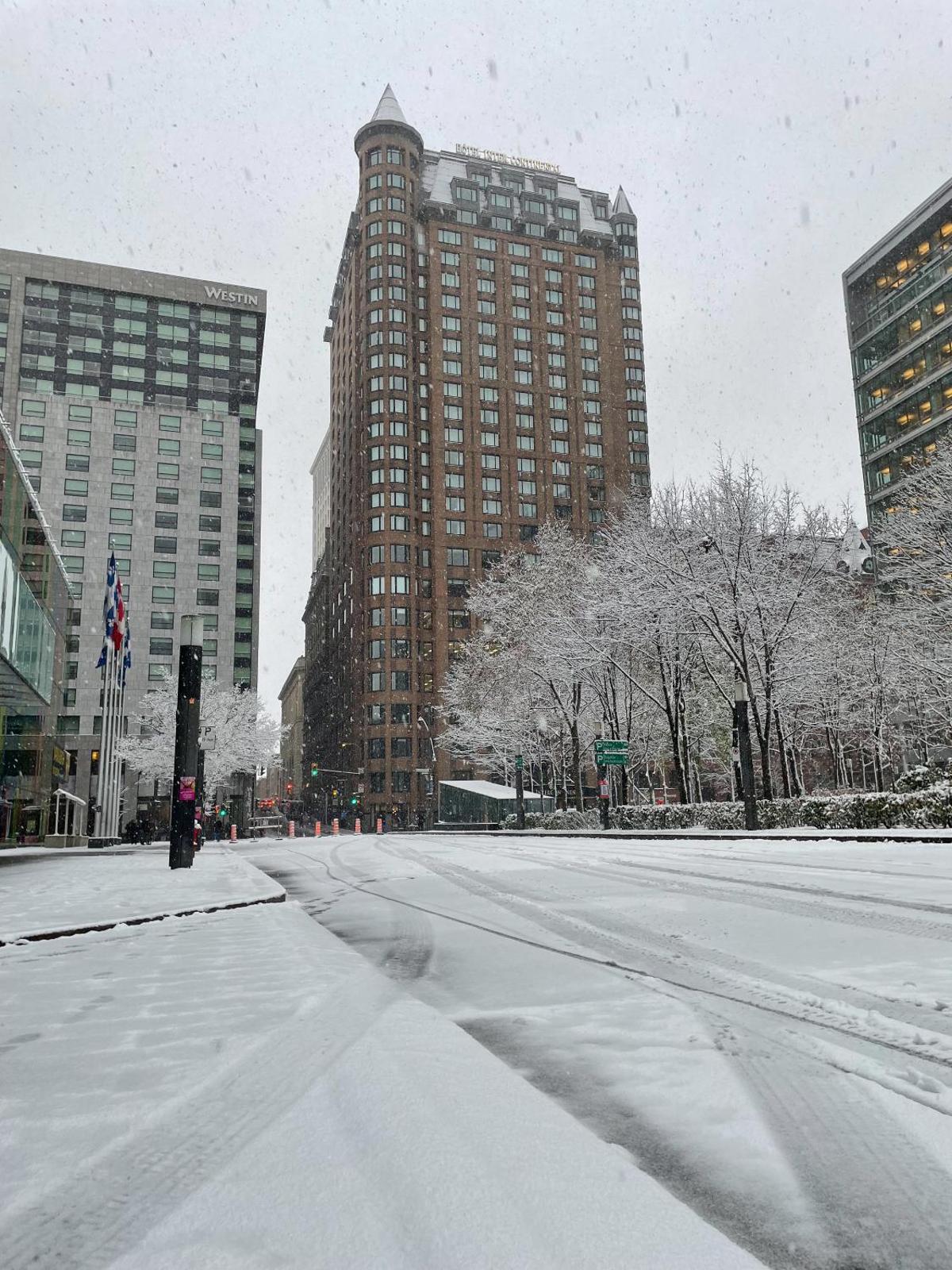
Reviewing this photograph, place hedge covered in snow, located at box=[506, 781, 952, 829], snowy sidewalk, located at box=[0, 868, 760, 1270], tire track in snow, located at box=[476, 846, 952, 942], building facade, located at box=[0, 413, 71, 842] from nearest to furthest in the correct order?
snowy sidewalk, located at box=[0, 868, 760, 1270] < tire track in snow, located at box=[476, 846, 952, 942] < hedge covered in snow, located at box=[506, 781, 952, 829] < building facade, located at box=[0, 413, 71, 842]

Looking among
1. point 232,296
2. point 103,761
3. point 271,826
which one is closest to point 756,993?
point 103,761

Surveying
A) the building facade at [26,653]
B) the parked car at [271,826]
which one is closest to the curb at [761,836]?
the building facade at [26,653]

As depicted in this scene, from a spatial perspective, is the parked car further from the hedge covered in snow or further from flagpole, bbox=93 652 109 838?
the hedge covered in snow

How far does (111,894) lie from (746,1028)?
9.67m

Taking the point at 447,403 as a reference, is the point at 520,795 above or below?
below

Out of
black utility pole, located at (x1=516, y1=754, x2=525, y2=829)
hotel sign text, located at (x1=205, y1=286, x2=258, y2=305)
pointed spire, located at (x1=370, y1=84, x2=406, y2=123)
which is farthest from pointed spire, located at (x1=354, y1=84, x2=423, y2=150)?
black utility pole, located at (x1=516, y1=754, x2=525, y2=829)

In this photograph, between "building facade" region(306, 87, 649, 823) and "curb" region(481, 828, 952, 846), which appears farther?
"building facade" region(306, 87, 649, 823)

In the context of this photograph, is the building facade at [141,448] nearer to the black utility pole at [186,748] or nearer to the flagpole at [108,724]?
the flagpole at [108,724]

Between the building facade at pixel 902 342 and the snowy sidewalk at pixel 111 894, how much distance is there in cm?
6279

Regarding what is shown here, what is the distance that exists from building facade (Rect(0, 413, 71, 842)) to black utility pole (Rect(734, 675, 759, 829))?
61.0ft

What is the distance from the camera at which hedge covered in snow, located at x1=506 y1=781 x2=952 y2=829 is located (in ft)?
59.7

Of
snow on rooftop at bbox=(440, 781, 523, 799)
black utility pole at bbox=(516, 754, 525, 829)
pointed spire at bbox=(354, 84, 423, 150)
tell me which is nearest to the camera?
black utility pole at bbox=(516, 754, 525, 829)

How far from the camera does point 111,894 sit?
37.2 feet

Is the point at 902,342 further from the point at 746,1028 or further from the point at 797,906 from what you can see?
the point at 746,1028
